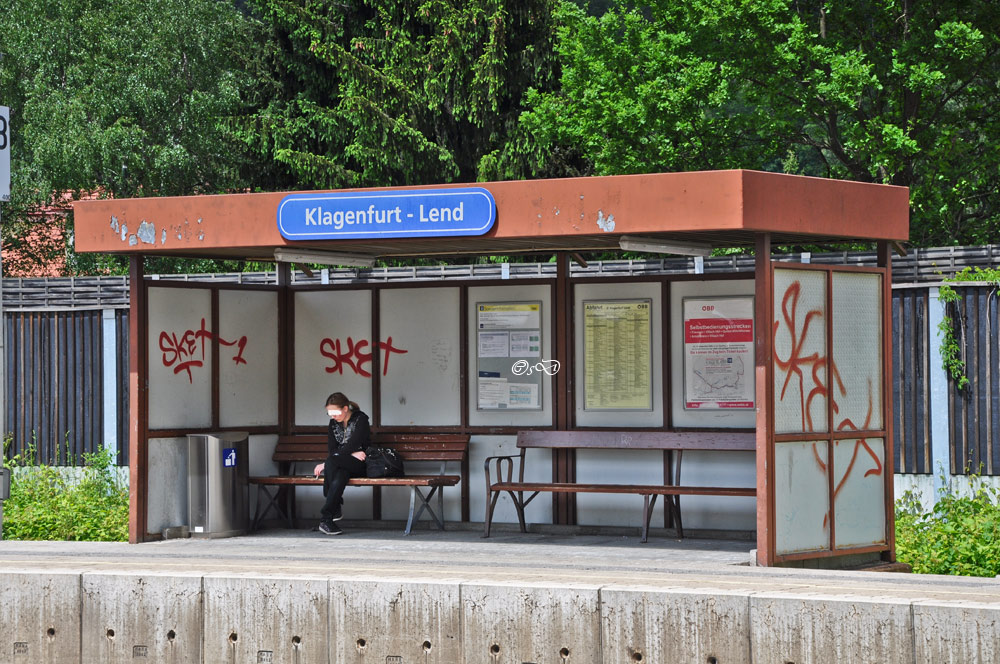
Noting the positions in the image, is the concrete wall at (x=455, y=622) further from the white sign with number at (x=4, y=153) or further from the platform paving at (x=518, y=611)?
the white sign with number at (x=4, y=153)

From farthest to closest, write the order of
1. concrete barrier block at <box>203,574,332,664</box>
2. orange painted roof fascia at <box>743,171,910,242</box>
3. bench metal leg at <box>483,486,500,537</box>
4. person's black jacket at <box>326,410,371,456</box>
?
person's black jacket at <box>326,410,371,456</box>
bench metal leg at <box>483,486,500,537</box>
orange painted roof fascia at <box>743,171,910,242</box>
concrete barrier block at <box>203,574,332,664</box>

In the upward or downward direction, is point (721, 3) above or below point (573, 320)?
above

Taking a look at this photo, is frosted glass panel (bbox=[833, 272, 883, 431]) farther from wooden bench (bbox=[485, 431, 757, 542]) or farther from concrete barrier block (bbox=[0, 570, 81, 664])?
concrete barrier block (bbox=[0, 570, 81, 664])

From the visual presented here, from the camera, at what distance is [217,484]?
12.7m

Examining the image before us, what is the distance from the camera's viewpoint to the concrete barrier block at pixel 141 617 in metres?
8.92

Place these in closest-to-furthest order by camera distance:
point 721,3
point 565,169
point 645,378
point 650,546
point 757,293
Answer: point 757,293, point 650,546, point 645,378, point 721,3, point 565,169

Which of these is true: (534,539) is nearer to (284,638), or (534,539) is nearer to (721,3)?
(284,638)

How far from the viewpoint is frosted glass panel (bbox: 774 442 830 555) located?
10367 mm

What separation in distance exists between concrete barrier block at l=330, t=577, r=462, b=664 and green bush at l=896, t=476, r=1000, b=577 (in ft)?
13.1

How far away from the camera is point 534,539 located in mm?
12289

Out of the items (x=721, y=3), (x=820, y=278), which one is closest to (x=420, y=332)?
(x=820, y=278)

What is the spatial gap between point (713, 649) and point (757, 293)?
310 centimetres

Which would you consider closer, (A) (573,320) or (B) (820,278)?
(B) (820,278)

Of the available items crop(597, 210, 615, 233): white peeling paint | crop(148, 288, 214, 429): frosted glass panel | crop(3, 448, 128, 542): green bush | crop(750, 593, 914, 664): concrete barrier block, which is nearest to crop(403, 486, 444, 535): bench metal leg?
crop(148, 288, 214, 429): frosted glass panel
